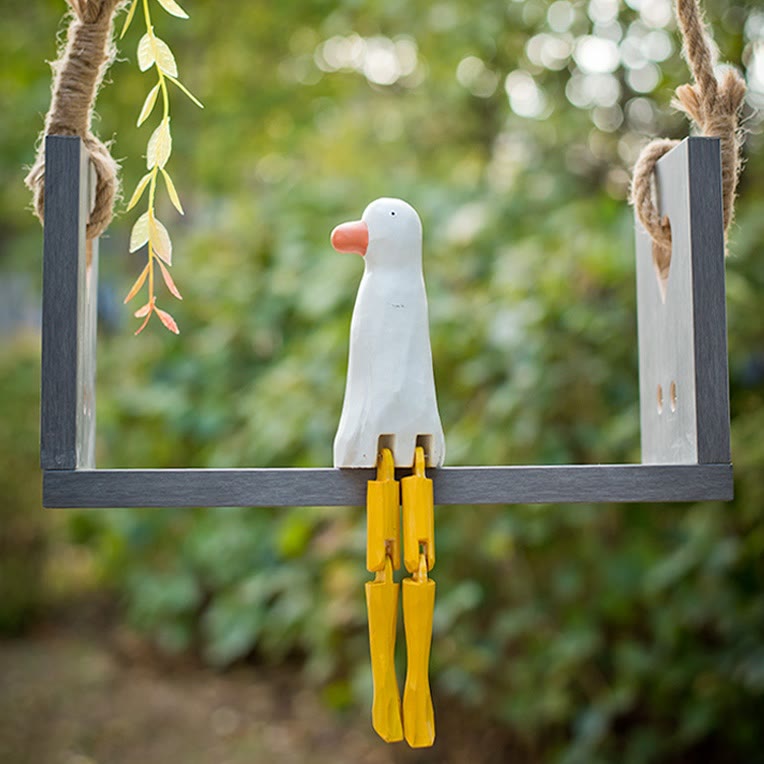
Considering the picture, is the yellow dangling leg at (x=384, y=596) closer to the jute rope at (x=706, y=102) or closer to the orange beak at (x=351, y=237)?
the orange beak at (x=351, y=237)

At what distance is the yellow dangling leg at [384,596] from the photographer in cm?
62

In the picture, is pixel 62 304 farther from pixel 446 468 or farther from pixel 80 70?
pixel 446 468

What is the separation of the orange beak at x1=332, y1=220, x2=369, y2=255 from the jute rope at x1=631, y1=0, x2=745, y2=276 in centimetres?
26

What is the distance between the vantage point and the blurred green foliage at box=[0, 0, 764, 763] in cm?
183

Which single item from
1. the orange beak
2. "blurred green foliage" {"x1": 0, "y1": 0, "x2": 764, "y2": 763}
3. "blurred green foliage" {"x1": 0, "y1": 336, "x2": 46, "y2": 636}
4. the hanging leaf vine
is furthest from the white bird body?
"blurred green foliage" {"x1": 0, "y1": 336, "x2": 46, "y2": 636}

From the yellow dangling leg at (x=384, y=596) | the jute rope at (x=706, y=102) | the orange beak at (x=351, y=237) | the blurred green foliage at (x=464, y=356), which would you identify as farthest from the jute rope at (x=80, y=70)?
the blurred green foliage at (x=464, y=356)

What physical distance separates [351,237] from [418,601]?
29 cm

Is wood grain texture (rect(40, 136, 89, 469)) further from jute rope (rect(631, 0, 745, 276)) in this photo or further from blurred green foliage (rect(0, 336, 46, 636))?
blurred green foliage (rect(0, 336, 46, 636))

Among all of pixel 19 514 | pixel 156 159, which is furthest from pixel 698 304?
pixel 19 514

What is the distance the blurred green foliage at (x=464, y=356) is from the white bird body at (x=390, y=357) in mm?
1135

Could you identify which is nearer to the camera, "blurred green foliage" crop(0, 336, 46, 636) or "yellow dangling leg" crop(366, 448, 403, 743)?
"yellow dangling leg" crop(366, 448, 403, 743)

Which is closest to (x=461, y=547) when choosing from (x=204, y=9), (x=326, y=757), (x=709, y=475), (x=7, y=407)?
(x=326, y=757)

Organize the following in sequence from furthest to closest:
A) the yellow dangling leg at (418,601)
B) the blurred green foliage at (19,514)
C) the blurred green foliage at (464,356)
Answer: the blurred green foliage at (19,514) → the blurred green foliage at (464,356) → the yellow dangling leg at (418,601)

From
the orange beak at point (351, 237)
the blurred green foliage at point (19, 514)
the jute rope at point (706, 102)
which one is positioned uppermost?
the jute rope at point (706, 102)
